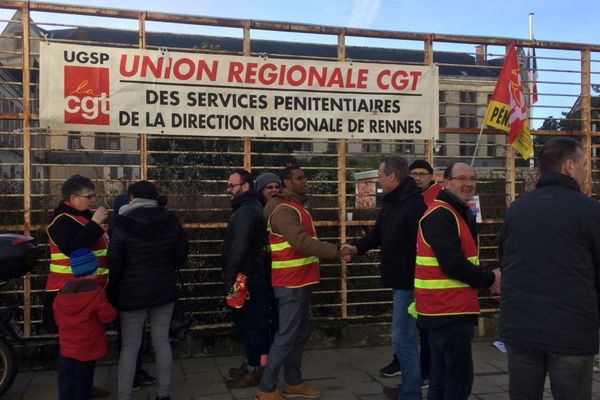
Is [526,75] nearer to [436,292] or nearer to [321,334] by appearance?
[321,334]

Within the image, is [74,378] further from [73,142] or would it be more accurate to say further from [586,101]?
[586,101]

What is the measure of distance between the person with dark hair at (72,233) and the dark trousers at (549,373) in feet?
10.1

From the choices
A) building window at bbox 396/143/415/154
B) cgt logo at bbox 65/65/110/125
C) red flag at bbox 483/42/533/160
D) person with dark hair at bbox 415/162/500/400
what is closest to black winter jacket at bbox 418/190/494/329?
person with dark hair at bbox 415/162/500/400

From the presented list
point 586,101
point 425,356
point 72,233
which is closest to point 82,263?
point 72,233

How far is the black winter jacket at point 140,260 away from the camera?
175 inches

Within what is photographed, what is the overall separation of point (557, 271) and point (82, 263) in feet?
10.5

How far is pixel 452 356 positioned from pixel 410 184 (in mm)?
1524

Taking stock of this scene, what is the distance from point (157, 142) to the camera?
7914 mm

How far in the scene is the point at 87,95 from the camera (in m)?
5.87

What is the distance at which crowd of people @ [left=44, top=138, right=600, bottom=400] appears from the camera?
2.82 metres

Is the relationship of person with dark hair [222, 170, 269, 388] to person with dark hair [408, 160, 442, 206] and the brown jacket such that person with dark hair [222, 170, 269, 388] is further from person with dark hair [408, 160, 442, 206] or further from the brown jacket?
person with dark hair [408, 160, 442, 206]

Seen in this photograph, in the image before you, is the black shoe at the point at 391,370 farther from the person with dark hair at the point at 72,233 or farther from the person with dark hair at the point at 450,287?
the person with dark hair at the point at 72,233

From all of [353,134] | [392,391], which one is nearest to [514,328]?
[392,391]

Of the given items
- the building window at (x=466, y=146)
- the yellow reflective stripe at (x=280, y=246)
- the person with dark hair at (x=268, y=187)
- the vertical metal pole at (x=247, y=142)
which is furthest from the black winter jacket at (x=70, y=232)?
the building window at (x=466, y=146)
